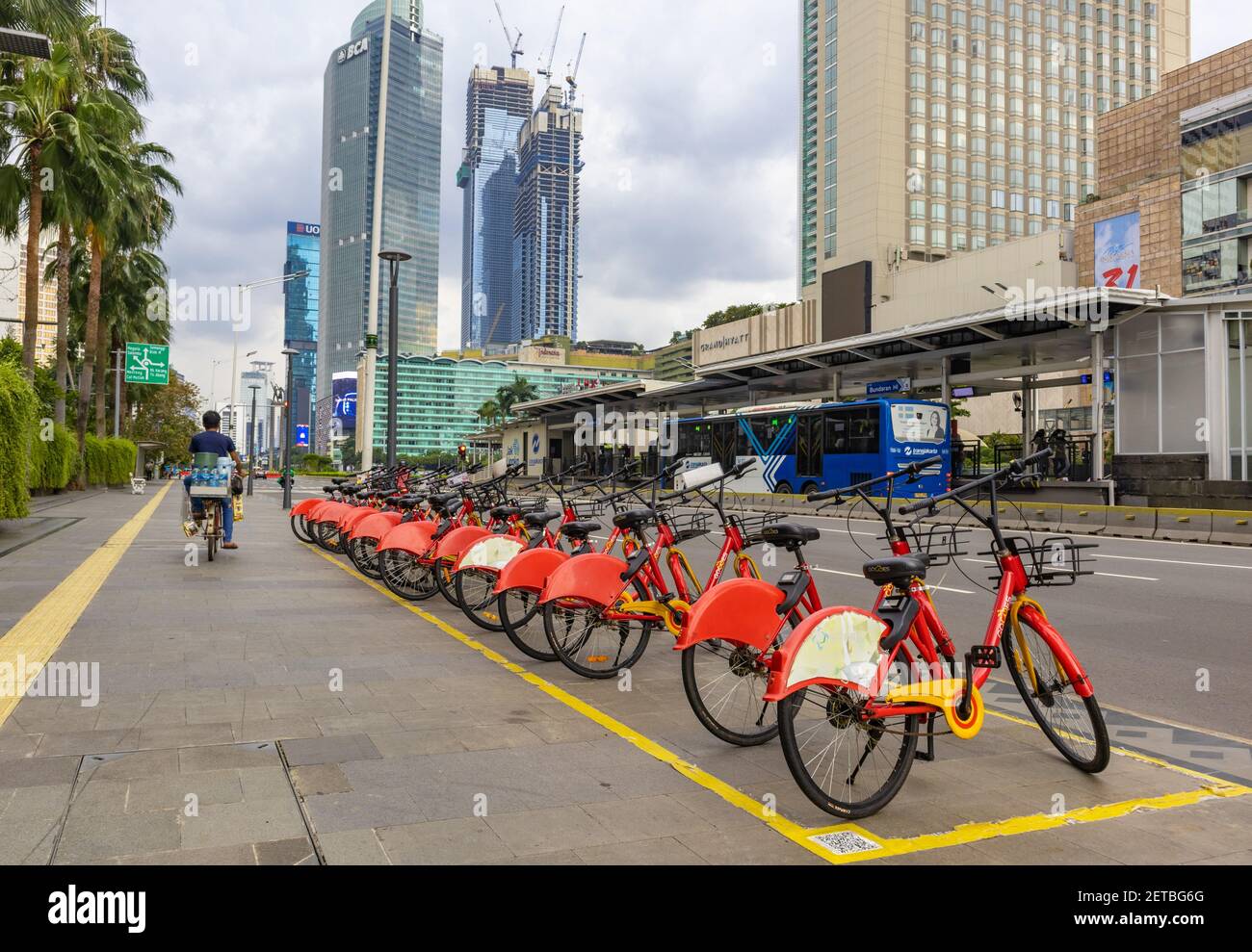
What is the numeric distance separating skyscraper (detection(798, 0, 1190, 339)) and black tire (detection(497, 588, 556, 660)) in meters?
70.6

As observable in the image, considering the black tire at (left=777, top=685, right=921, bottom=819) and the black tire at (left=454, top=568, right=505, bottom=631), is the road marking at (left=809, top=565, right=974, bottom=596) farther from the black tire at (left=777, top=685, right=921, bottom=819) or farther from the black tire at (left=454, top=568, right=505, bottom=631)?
the black tire at (left=777, top=685, right=921, bottom=819)

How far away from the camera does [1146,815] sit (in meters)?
3.64

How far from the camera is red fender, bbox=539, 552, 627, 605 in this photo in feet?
18.0

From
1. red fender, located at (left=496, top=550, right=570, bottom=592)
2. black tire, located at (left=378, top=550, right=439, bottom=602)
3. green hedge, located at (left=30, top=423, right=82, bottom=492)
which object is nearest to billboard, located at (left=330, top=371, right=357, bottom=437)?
green hedge, located at (left=30, top=423, right=82, bottom=492)

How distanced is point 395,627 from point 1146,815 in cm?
543

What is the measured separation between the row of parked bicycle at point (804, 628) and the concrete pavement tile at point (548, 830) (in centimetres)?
77

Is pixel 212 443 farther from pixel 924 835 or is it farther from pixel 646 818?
pixel 924 835

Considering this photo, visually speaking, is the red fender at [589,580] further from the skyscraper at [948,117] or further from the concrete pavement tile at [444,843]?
the skyscraper at [948,117]

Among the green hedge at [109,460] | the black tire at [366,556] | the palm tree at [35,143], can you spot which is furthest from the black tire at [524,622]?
the green hedge at [109,460]

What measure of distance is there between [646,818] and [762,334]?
261 ft

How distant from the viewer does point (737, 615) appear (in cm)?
437

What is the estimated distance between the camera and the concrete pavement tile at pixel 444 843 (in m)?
3.07
